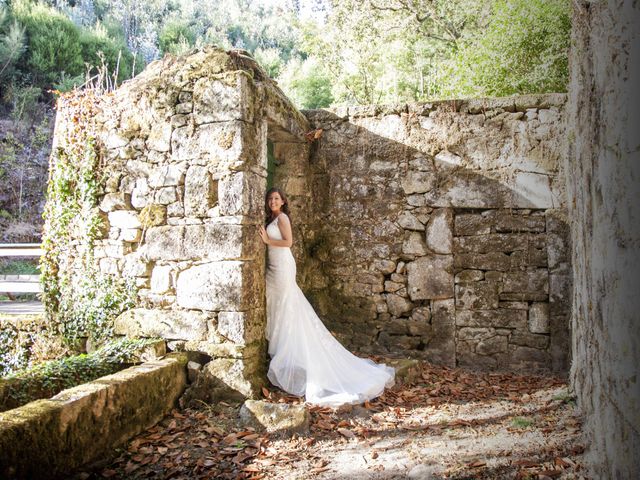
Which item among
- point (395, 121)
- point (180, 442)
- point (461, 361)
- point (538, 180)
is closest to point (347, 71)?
point (395, 121)

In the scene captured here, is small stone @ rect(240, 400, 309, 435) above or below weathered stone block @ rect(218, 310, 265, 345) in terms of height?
below

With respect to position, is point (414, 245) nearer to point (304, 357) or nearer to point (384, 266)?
point (384, 266)

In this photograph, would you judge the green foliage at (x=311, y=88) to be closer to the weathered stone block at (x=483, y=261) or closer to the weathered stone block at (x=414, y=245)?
the weathered stone block at (x=414, y=245)

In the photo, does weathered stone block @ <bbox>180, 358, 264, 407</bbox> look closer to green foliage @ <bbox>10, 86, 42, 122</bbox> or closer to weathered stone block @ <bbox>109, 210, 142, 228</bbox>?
weathered stone block @ <bbox>109, 210, 142, 228</bbox>

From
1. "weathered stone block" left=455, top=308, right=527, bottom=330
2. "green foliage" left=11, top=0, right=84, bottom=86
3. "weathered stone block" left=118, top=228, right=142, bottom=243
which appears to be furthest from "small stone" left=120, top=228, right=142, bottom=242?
"green foliage" left=11, top=0, right=84, bottom=86

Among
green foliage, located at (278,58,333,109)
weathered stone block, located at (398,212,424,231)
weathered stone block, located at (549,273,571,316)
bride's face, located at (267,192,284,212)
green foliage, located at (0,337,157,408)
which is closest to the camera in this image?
green foliage, located at (0,337,157,408)

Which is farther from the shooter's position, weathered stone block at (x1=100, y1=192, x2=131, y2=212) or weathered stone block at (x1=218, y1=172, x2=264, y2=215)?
weathered stone block at (x1=100, y1=192, x2=131, y2=212)

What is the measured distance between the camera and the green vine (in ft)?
14.7

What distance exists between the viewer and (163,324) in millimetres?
4141

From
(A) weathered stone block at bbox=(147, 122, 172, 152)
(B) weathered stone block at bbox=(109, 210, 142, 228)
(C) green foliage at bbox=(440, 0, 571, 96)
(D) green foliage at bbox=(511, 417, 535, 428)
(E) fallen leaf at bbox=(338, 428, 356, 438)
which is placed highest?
(C) green foliage at bbox=(440, 0, 571, 96)

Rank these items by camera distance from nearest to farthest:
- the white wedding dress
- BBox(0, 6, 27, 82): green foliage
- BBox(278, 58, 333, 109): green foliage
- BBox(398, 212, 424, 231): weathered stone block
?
the white wedding dress, BBox(398, 212, 424, 231): weathered stone block, BBox(0, 6, 27, 82): green foliage, BBox(278, 58, 333, 109): green foliage

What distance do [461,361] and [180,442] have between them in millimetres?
3286

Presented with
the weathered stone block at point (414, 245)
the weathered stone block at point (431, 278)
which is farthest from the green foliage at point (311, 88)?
the weathered stone block at point (431, 278)

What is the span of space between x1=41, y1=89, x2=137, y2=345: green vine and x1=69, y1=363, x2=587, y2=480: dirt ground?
1.63m
